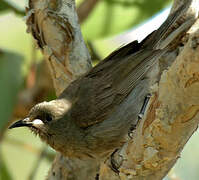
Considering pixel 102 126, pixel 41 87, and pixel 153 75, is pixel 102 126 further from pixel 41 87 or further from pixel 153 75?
pixel 41 87

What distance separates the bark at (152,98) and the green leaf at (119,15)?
1545 millimetres

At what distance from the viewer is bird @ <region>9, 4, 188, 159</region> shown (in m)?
4.96

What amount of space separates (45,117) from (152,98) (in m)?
1.81

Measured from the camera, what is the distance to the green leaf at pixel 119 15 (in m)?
6.55

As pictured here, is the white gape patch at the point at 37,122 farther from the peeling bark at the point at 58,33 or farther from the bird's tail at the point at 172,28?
the bird's tail at the point at 172,28

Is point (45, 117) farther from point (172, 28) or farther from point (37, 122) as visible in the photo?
point (172, 28)

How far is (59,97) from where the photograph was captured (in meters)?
5.24

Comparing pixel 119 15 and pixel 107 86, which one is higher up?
pixel 119 15

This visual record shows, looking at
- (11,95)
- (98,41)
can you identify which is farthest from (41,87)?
(98,41)

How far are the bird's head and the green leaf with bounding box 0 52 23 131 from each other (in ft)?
3.69

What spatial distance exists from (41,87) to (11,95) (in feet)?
1.44

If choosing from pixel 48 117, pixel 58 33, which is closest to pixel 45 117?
pixel 48 117

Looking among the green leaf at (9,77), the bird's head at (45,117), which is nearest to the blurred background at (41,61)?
the green leaf at (9,77)

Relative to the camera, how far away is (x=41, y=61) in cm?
696
